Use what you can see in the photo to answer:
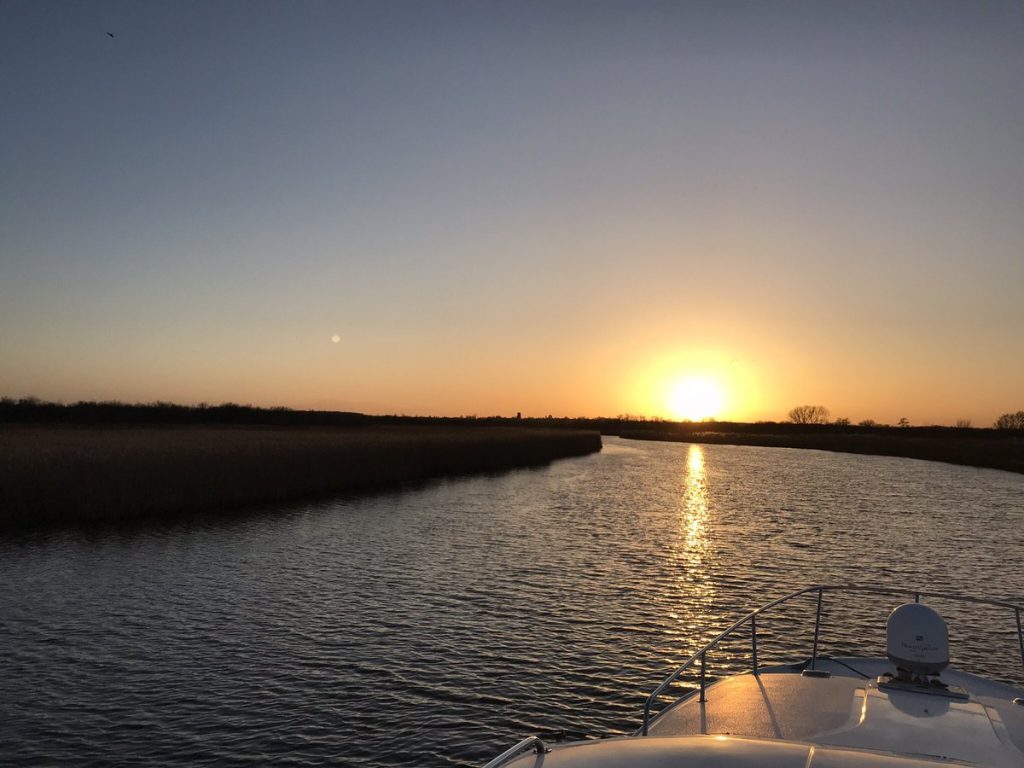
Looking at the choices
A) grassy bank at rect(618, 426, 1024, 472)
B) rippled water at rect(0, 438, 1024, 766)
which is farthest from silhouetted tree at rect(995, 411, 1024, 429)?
rippled water at rect(0, 438, 1024, 766)

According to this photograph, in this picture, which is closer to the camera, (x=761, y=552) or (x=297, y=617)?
(x=297, y=617)

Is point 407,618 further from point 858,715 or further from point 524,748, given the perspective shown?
point 524,748

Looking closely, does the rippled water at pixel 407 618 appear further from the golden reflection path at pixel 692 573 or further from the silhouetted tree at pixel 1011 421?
the silhouetted tree at pixel 1011 421

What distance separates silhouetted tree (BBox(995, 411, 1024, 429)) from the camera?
164 metres

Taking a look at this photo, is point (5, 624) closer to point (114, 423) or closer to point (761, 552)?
point (761, 552)

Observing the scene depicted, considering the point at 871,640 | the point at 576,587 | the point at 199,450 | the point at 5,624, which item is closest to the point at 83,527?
the point at 199,450

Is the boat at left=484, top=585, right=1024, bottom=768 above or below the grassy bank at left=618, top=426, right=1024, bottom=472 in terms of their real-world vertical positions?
below

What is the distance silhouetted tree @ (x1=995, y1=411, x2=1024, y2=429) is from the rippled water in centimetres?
15808

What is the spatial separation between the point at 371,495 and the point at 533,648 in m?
24.4

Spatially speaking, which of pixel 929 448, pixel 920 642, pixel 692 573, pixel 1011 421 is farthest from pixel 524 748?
pixel 1011 421

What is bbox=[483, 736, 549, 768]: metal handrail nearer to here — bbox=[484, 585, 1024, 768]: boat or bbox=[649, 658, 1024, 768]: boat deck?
bbox=[484, 585, 1024, 768]: boat

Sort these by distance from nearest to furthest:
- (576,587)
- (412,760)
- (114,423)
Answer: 1. (412,760)
2. (576,587)
3. (114,423)

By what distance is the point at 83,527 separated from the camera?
2541 centimetres

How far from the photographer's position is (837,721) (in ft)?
23.1
